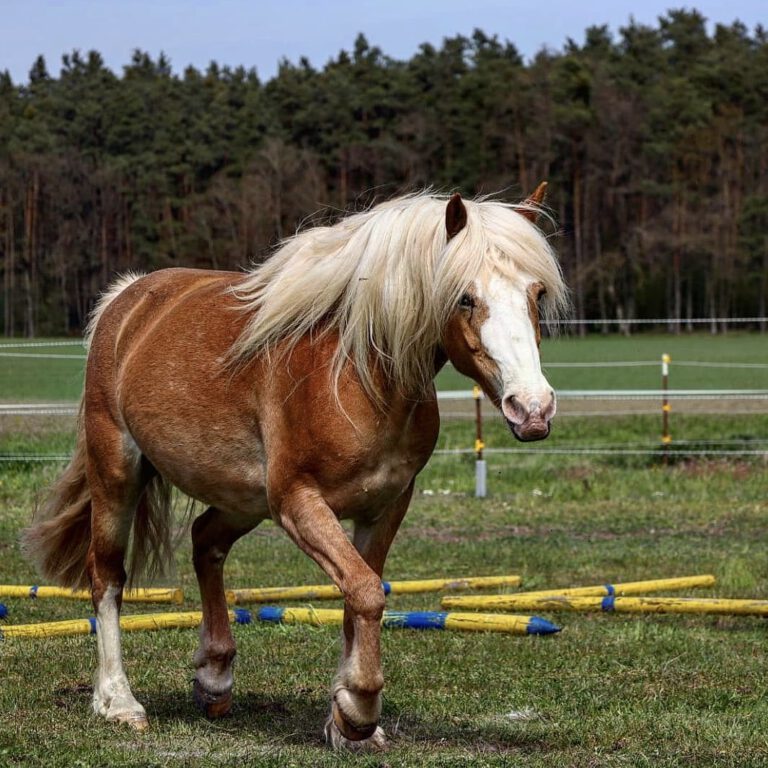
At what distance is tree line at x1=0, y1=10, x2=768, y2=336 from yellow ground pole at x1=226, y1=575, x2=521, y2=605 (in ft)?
158

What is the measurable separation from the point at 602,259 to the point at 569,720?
189ft

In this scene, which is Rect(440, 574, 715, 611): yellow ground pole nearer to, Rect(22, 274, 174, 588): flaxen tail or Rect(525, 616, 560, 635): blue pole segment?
Rect(525, 616, 560, 635): blue pole segment

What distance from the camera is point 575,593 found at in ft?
24.7

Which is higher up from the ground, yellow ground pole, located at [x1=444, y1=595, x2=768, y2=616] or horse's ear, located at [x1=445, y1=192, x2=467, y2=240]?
horse's ear, located at [x1=445, y1=192, x2=467, y2=240]

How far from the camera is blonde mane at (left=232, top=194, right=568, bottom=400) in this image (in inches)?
160

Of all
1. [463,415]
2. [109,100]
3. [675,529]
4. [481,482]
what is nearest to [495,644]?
[675,529]

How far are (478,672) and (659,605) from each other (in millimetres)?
1695

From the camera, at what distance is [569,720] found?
4.76m

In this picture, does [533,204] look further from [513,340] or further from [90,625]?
[90,625]

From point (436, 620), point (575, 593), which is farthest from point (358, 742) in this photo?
point (575, 593)

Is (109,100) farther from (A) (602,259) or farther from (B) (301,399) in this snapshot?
(B) (301,399)

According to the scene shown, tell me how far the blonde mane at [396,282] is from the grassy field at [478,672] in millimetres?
1328

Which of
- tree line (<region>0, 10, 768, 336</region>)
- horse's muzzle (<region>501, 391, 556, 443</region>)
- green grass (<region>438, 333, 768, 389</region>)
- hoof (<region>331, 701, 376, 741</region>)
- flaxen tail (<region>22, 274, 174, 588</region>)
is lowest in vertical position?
green grass (<region>438, 333, 768, 389</region>)

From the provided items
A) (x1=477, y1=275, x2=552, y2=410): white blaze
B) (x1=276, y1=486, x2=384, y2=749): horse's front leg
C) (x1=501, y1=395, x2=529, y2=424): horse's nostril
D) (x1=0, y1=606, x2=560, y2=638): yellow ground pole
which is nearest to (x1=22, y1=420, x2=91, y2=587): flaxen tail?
(x1=0, y1=606, x2=560, y2=638): yellow ground pole
